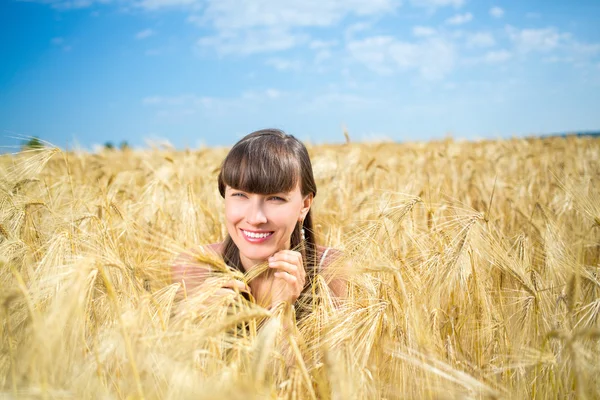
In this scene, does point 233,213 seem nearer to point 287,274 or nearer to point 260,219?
point 260,219

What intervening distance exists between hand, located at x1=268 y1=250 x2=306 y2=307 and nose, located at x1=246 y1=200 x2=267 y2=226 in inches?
5.6

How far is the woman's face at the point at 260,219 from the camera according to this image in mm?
1603

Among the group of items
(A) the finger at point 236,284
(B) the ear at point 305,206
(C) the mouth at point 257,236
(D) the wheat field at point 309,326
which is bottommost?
(D) the wheat field at point 309,326

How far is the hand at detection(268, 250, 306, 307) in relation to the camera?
147 cm

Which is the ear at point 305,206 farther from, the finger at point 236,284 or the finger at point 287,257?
the finger at point 236,284

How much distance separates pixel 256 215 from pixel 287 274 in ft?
0.84

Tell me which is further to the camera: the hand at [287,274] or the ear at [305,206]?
the ear at [305,206]

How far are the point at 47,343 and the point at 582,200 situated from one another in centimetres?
188

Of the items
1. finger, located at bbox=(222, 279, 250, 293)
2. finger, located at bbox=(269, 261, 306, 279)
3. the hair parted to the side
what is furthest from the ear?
finger, located at bbox=(222, 279, 250, 293)

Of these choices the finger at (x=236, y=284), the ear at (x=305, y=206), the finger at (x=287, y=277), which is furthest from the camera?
the ear at (x=305, y=206)

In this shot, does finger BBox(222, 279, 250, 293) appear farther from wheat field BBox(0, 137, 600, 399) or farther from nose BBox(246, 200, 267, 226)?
nose BBox(246, 200, 267, 226)

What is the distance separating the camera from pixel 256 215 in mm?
1574

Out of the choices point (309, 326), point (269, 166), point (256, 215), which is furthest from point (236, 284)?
point (269, 166)

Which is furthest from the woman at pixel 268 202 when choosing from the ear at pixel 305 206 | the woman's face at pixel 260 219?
the ear at pixel 305 206
